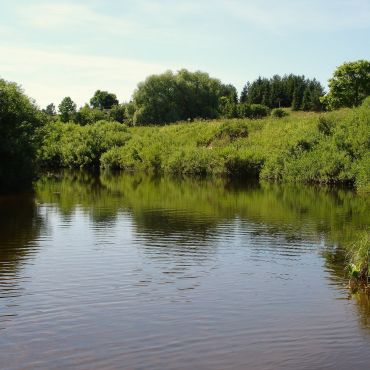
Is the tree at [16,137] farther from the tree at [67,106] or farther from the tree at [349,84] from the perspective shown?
the tree at [67,106]

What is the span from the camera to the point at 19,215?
3112 centimetres

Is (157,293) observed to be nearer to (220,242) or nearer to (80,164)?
(220,242)

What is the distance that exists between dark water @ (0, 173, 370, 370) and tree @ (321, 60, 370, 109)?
5889 centimetres

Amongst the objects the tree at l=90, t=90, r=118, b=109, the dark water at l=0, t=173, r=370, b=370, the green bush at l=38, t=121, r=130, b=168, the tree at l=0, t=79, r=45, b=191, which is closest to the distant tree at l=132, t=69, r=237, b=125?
the green bush at l=38, t=121, r=130, b=168

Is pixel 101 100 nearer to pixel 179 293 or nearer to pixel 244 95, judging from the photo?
pixel 244 95

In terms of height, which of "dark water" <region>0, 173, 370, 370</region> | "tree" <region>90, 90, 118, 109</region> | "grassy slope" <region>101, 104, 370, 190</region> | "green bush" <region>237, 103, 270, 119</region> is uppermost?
"tree" <region>90, 90, 118, 109</region>

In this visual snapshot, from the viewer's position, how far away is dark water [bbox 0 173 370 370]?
1152cm

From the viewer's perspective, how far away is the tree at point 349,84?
285ft

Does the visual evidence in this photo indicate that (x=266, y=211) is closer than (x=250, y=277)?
No

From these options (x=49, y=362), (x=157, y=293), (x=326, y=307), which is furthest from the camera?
(x=157, y=293)

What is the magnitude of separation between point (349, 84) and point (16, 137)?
58.7m

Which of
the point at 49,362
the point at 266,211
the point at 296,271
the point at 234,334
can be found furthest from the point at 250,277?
the point at 266,211

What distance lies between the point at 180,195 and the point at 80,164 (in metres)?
44.5

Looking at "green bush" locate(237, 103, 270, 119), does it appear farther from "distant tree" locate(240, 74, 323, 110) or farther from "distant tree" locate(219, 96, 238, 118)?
"distant tree" locate(240, 74, 323, 110)
